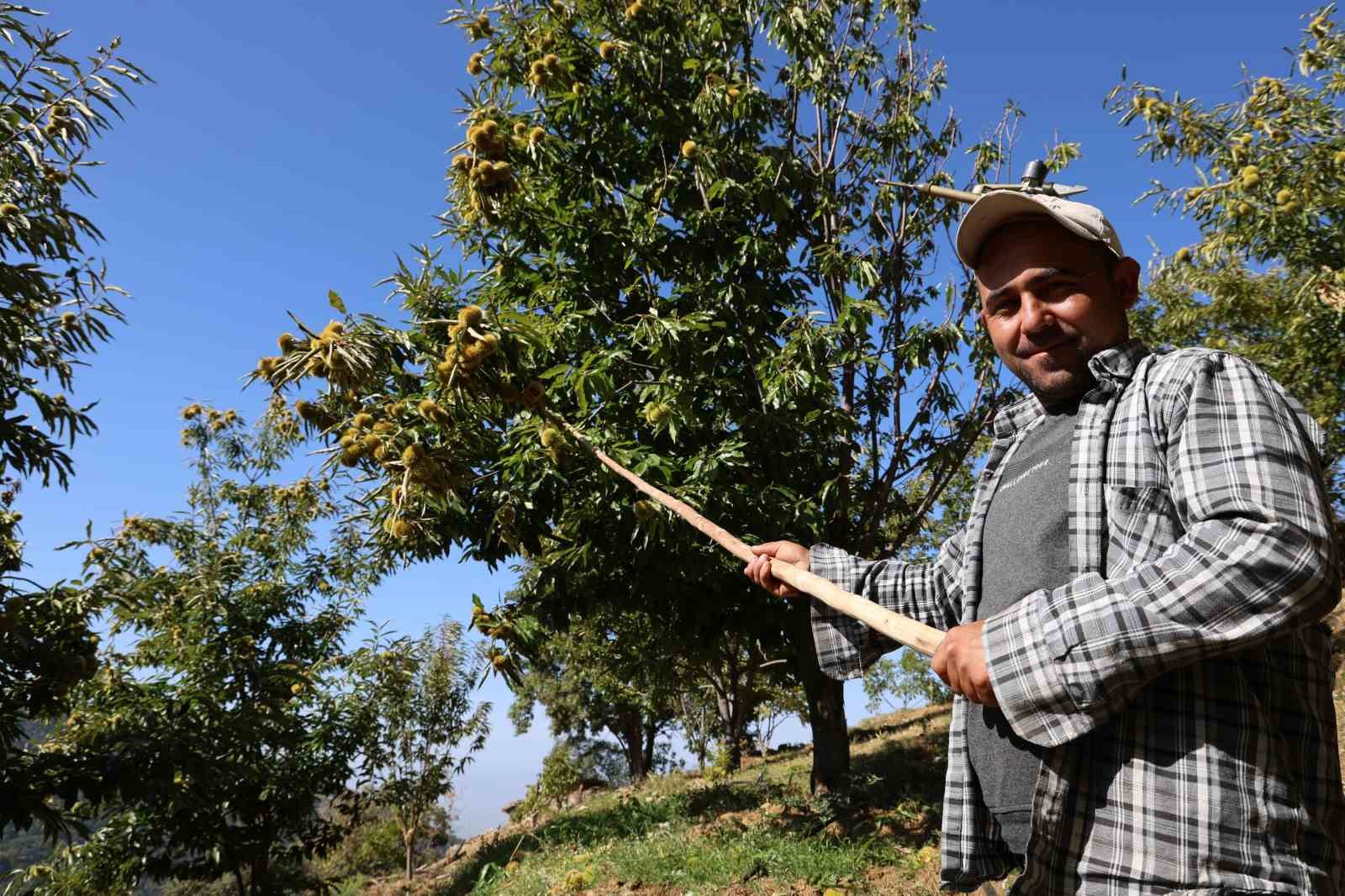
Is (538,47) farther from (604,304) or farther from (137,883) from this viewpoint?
(137,883)

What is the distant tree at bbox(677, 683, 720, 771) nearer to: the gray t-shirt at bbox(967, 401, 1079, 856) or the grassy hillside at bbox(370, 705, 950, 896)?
the grassy hillside at bbox(370, 705, 950, 896)

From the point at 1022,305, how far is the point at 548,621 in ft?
18.7

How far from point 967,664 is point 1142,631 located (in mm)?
228

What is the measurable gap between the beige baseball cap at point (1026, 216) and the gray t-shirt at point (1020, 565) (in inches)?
13.4

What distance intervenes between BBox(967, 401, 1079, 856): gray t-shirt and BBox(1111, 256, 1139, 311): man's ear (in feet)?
0.71

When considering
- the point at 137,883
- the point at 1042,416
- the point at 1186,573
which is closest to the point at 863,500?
the point at 1042,416

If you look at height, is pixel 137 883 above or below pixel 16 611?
below

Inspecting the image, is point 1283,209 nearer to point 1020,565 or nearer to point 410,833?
point 1020,565

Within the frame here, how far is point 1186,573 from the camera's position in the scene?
945 mm

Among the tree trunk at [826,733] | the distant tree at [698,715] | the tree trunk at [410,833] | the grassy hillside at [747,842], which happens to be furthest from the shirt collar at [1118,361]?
the distant tree at [698,715]

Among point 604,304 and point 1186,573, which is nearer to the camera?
point 1186,573

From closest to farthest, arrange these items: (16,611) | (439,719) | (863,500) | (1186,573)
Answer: (1186,573)
(16,611)
(863,500)
(439,719)

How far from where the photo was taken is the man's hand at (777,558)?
1714mm

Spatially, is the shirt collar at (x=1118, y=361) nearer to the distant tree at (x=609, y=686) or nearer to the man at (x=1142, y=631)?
the man at (x=1142, y=631)
